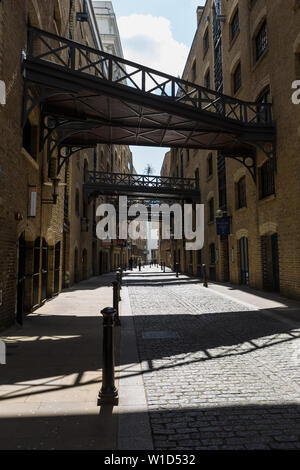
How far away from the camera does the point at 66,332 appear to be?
255 inches

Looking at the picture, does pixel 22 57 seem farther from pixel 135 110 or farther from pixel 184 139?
pixel 184 139

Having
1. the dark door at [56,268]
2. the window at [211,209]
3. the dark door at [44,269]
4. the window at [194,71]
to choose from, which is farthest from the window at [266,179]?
the window at [194,71]

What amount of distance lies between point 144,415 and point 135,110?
28.4 ft

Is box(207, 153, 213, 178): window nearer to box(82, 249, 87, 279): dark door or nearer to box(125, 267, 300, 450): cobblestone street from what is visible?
box(82, 249, 87, 279): dark door

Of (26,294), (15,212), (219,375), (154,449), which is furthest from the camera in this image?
(26,294)

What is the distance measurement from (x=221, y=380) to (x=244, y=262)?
39.5 feet

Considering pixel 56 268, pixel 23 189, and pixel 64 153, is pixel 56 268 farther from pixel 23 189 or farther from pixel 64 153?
pixel 64 153

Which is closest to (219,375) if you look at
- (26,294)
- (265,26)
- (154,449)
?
(154,449)

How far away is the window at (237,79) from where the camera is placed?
15789 mm

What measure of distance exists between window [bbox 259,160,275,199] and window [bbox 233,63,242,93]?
5.23m

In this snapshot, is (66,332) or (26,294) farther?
(26,294)

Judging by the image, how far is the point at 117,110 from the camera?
32.1 ft

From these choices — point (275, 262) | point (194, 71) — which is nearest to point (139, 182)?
point (194, 71)

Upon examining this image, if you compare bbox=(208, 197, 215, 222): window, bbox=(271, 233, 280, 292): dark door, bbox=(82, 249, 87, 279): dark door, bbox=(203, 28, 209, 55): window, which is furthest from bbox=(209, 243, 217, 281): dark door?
bbox=(203, 28, 209, 55): window
